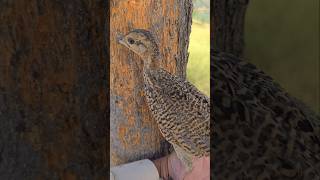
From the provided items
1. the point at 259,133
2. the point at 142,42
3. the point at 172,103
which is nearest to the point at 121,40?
the point at 142,42

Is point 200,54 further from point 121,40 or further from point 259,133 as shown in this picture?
point 259,133

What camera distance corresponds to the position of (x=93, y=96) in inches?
41.0

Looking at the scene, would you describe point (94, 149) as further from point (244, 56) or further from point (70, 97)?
point (244, 56)

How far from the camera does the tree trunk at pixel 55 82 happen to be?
102 centimetres

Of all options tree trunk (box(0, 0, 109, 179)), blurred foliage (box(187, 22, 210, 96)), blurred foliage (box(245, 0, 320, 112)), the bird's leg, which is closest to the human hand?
the bird's leg

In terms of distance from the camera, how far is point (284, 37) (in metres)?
1.54

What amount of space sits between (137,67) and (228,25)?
28cm

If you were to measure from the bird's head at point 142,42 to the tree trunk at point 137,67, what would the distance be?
14 millimetres

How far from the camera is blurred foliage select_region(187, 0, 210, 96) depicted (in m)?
1.46

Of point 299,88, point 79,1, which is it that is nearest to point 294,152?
point 299,88

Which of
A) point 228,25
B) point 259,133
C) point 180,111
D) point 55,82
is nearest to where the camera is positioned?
point 55,82

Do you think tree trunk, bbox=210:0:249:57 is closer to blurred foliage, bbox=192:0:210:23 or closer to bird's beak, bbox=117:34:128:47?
blurred foliage, bbox=192:0:210:23

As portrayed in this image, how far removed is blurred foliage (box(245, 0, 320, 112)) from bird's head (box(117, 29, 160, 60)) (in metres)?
0.24

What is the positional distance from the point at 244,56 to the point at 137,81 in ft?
0.92
